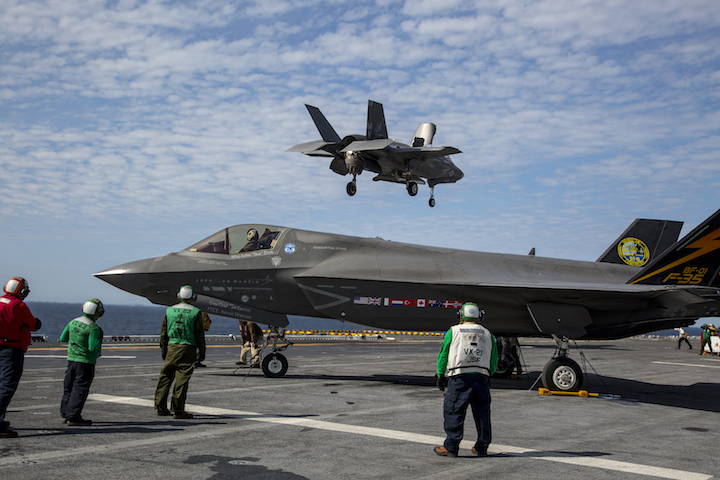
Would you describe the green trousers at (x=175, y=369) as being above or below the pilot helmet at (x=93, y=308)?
below

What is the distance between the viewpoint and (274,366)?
14.0 meters

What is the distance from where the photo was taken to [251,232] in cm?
1446

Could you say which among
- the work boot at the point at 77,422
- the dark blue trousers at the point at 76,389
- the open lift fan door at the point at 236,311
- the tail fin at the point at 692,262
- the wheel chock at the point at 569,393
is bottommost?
the wheel chock at the point at 569,393

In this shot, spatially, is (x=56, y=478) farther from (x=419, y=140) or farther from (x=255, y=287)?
(x=419, y=140)

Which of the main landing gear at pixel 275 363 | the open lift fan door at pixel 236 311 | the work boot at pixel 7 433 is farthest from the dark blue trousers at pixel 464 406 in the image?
the main landing gear at pixel 275 363

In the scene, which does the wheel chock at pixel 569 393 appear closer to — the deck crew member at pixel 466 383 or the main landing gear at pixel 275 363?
the main landing gear at pixel 275 363

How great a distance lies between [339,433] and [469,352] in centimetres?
221

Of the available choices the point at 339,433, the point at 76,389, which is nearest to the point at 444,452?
the point at 339,433

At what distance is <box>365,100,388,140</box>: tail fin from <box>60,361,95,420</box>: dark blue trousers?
64.3 ft

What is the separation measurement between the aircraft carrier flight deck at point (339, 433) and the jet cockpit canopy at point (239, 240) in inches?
128

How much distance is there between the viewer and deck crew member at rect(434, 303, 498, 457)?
257 inches

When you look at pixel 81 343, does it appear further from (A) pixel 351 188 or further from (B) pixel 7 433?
(A) pixel 351 188

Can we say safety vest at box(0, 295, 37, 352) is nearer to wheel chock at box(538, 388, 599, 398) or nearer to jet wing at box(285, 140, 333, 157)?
wheel chock at box(538, 388, 599, 398)

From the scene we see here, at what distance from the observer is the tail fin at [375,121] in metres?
25.8
